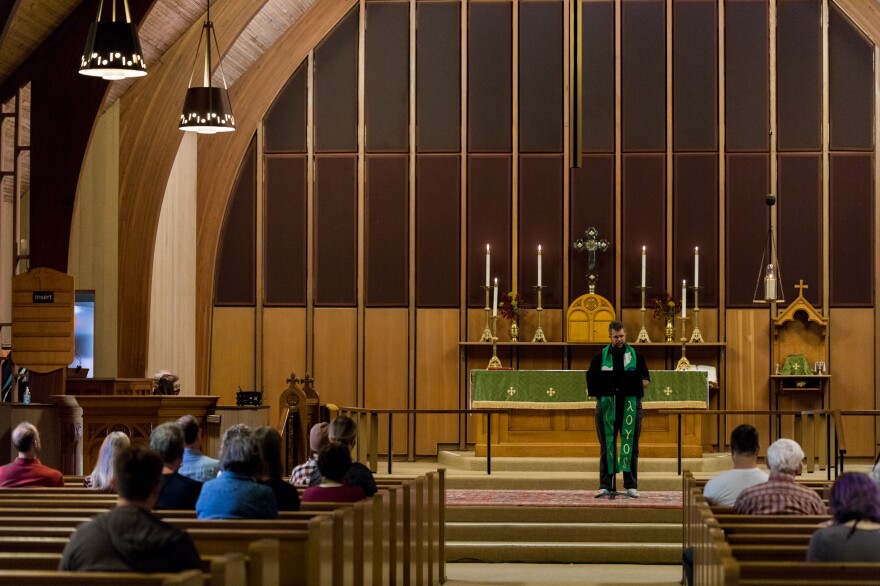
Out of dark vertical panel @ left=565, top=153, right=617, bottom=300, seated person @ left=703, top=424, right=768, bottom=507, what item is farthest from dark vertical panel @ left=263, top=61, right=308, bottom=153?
seated person @ left=703, top=424, right=768, bottom=507

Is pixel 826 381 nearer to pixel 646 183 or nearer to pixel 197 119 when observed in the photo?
pixel 646 183

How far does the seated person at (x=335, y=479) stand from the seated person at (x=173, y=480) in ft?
1.86

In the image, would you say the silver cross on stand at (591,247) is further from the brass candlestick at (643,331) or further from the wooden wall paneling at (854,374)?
the wooden wall paneling at (854,374)

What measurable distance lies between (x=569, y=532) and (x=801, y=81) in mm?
7597

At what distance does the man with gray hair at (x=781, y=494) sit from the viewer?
17.9ft

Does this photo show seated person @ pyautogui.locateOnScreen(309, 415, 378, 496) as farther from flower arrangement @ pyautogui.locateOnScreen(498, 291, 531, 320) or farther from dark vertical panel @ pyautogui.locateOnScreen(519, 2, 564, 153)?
dark vertical panel @ pyautogui.locateOnScreen(519, 2, 564, 153)

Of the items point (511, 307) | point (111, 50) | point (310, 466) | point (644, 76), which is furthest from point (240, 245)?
point (310, 466)

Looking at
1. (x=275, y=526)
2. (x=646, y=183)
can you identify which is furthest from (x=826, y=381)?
(x=275, y=526)

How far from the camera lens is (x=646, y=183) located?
14.8 m

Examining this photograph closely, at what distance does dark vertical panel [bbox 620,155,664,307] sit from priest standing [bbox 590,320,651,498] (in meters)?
5.07

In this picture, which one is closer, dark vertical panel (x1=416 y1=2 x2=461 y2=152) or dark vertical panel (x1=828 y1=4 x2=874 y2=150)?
dark vertical panel (x1=828 y1=4 x2=874 y2=150)

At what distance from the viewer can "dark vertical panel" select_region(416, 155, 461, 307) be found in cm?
1480

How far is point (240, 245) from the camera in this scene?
48.7 ft

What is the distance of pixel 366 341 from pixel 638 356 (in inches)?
224
